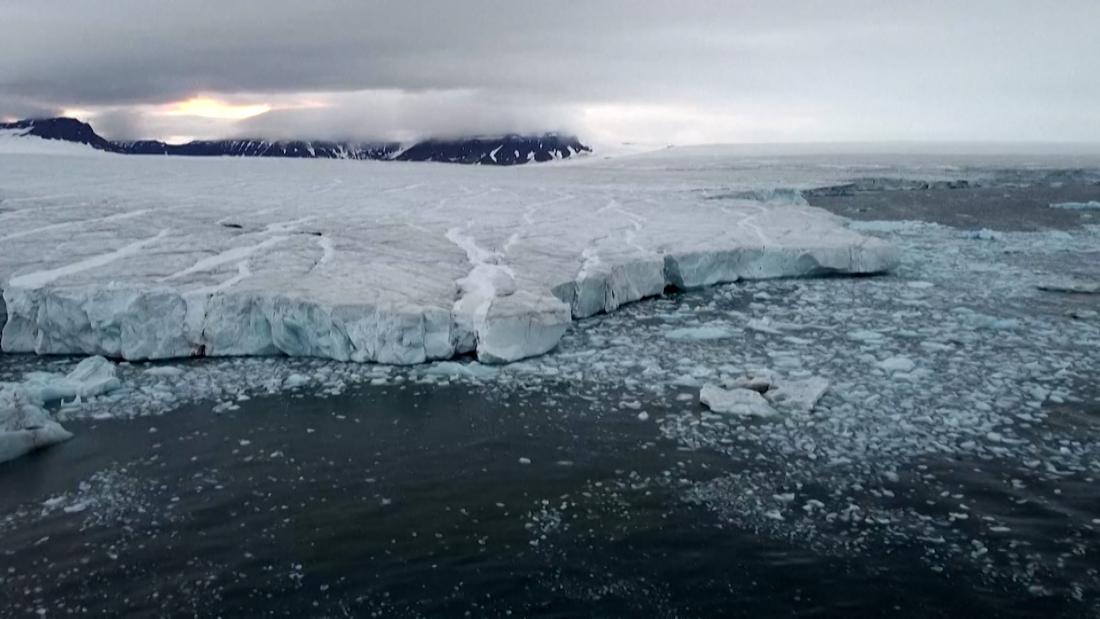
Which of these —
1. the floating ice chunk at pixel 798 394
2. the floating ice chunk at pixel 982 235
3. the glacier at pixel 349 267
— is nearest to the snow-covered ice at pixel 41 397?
the glacier at pixel 349 267

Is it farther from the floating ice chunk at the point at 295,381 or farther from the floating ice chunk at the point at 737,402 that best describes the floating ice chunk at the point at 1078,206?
the floating ice chunk at the point at 295,381

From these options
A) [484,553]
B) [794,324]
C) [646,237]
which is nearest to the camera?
[484,553]

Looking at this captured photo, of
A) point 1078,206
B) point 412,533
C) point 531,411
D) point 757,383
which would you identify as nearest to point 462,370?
point 531,411

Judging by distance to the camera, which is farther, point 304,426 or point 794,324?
point 794,324

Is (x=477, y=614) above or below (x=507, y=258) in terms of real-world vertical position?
below

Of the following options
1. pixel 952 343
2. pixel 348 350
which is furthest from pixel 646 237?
pixel 348 350

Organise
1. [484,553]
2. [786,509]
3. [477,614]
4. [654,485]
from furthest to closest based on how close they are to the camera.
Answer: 1. [654,485]
2. [786,509]
3. [484,553]
4. [477,614]

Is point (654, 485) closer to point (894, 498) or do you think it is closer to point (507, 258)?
point (894, 498)

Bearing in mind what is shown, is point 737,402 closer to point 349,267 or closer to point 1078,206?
point 349,267
